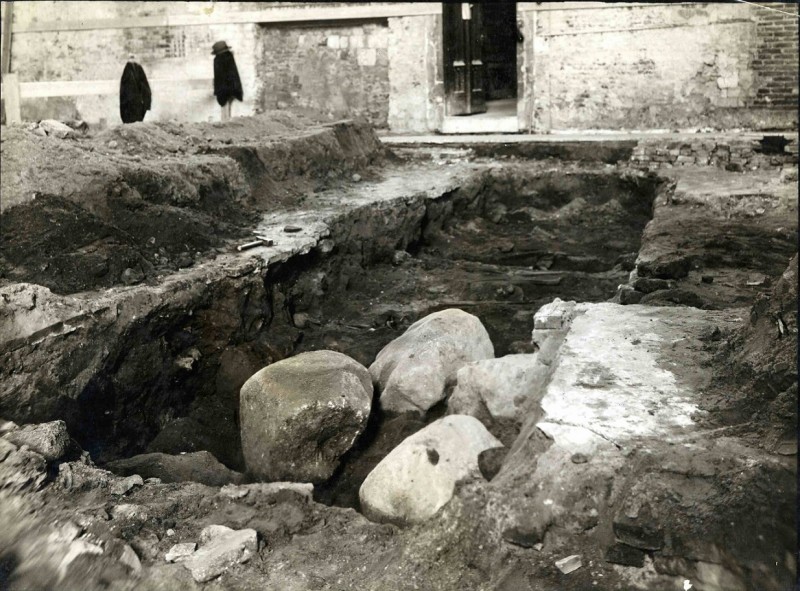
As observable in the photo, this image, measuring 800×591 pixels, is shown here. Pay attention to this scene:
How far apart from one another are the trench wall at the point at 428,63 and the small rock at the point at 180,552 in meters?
10.6

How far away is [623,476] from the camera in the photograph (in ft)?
10.1

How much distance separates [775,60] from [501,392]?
32.7ft

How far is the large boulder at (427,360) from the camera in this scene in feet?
15.9

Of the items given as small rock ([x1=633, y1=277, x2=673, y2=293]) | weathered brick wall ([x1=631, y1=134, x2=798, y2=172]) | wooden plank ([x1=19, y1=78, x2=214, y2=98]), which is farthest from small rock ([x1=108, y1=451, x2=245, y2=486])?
wooden plank ([x1=19, y1=78, x2=214, y2=98])

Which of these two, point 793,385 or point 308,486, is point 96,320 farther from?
point 793,385

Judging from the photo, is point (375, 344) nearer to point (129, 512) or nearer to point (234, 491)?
point (234, 491)

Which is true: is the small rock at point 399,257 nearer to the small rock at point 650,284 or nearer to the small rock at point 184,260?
the small rock at point 184,260

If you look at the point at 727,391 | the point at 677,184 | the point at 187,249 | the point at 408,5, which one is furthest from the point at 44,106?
the point at 727,391

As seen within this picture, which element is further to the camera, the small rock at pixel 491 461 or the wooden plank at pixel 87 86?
the wooden plank at pixel 87 86

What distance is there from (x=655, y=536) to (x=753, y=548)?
0.33 metres

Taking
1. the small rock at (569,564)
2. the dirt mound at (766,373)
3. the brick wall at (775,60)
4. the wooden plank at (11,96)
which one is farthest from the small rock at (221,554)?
the wooden plank at (11,96)

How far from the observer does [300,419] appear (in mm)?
4273

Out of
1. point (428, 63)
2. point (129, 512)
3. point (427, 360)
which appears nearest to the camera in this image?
point (129, 512)

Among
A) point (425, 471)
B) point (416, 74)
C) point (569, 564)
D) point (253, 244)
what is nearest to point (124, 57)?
point (416, 74)
